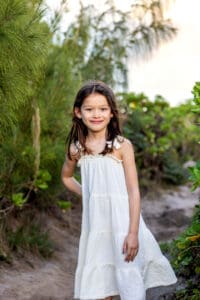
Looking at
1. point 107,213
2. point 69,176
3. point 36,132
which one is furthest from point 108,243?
point 36,132

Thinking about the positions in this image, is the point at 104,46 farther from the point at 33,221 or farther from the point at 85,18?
the point at 33,221

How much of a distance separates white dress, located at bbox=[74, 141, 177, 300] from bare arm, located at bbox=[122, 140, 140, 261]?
0.15 feet

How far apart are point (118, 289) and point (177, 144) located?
25.6 ft

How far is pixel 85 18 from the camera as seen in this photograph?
741 centimetres

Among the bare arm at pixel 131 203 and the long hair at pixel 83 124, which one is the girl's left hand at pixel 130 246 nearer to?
the bare arm at pixel 131 203

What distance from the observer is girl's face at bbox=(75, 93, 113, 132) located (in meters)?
3.63

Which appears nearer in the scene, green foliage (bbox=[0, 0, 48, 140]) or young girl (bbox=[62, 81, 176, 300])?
young girl (bbox=[62, 81, 176, 300])

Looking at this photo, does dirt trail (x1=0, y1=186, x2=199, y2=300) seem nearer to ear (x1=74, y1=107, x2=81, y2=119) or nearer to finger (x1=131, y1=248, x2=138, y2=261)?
finger (x1=131, y1=248, x2=138, y2=261)

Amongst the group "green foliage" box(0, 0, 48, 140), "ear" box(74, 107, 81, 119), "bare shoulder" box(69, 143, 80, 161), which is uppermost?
"green foliage" box(0, 0, 48, 140)

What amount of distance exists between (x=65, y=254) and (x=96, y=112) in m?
2.98

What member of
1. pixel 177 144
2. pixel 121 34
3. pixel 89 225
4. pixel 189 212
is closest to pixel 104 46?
pixel 121 34

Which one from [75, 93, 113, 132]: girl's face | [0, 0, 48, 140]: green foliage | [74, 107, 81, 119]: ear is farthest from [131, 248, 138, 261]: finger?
[0, 0, 48, 140]: green foliage

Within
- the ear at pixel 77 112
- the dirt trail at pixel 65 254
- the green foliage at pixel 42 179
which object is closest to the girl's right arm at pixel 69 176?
the ear at pixel 77 112

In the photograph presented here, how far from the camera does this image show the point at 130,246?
3.50m
